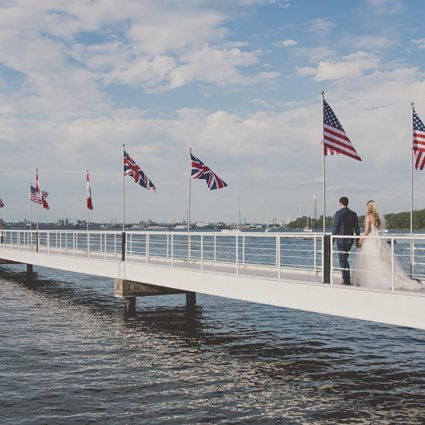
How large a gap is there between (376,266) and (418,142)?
237 inches

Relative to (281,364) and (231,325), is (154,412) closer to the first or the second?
(281,364)

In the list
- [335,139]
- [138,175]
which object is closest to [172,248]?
[138,175]

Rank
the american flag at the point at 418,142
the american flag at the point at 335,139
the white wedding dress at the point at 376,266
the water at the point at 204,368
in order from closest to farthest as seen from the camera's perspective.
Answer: the water at the point at 204,368 → the white wedding dress at the point at 376,266 → the american flag at the point at 335,139 → the american flag at the point at 418,142

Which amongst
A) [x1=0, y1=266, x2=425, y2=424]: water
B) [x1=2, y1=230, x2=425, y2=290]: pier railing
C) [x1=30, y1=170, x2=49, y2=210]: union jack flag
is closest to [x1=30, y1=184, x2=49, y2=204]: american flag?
[x1=30, y1=170, x2=49, y2=210]: union jack flag

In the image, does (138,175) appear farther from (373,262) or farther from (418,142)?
(373,262)

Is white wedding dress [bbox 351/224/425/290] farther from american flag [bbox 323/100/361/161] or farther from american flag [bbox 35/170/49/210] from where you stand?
american flag [bbox 35/170/49/210]

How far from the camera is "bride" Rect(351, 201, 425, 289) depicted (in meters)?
13.3

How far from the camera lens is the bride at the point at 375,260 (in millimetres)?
13312

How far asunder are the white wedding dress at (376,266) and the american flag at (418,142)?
5.12 m

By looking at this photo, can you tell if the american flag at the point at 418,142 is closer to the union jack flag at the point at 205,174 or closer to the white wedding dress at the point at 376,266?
the white wedding dress at the point at 376,266

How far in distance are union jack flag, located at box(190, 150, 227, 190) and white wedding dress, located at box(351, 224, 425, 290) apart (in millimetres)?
11854

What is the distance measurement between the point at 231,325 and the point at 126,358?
6826mm

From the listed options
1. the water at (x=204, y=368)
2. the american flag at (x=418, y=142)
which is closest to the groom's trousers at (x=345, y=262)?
the water at (x=204, y=368)

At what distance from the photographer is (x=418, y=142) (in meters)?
17.8
